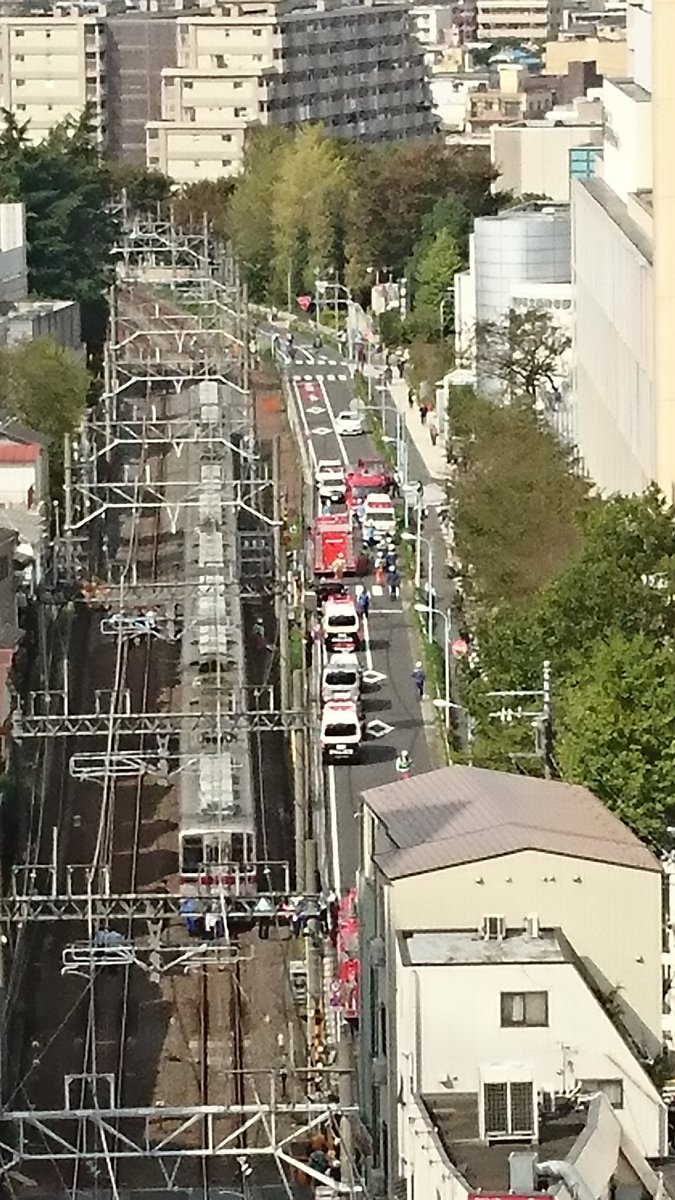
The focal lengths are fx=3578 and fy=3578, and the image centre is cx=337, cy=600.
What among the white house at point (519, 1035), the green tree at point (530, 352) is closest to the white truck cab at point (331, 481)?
the green tree at point (530, 352)

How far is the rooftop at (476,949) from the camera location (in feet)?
34.9

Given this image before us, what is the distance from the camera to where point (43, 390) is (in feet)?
93.1

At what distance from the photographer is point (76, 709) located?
858 inches

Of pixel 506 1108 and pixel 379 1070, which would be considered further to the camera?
pixel 379 1070

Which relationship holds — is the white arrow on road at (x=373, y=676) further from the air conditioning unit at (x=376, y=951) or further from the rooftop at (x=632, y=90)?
the air conditioning unit at (x=376, y=951)

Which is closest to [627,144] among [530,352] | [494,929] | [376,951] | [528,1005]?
[530,352]

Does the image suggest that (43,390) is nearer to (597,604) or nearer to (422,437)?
(422,437)

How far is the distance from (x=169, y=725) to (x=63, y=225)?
18228mm

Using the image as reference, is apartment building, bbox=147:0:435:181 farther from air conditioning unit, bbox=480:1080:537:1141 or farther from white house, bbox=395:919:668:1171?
air conditioning unit, bbox=480:1080:537:1141

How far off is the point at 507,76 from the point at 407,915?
51921 millimetres

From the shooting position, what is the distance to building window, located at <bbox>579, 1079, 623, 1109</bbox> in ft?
33.7

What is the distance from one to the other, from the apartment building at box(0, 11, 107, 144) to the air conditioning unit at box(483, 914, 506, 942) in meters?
50.0

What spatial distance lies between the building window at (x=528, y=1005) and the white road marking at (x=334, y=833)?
17.8 ft

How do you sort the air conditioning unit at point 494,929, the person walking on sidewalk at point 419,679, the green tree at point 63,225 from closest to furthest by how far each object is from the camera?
the air conditioning unit at point 494,929 < the person walking on sidewalk at point 419,679 < the green tree at point 63,225
